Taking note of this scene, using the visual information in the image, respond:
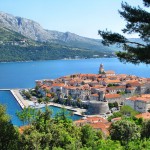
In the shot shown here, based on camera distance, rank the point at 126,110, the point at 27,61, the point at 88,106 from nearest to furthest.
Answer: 1. the point at 126,110
2. the point at 88,106
3. the point at 27,61

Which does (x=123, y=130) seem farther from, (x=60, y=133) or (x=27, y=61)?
(x=27, y=61)

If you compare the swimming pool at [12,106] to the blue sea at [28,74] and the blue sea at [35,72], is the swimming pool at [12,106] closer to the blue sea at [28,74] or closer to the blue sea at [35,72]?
the blue sea at [28,74]

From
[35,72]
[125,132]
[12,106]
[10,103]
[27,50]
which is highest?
[125,132]

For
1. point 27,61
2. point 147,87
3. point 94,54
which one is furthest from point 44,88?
point 94,54

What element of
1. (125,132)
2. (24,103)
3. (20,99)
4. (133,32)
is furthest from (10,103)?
(133,32)

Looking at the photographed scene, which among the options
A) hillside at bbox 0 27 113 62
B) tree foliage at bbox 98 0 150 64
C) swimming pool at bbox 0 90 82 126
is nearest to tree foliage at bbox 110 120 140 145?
tree foliage at bbox 98 0 150 64

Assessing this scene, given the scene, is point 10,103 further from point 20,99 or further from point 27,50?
point 27,50

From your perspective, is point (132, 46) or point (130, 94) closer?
point (132, 46)
